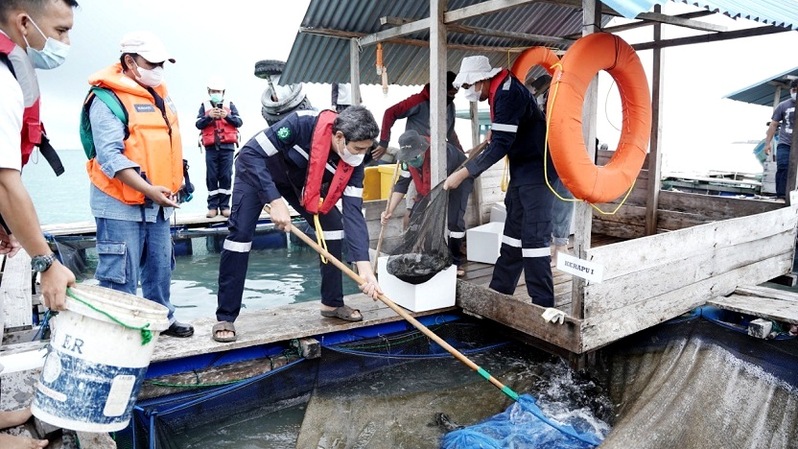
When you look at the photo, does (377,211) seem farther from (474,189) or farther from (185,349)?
(185,349)

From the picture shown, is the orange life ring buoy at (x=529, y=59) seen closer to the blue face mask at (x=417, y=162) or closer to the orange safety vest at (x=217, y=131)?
the blue face mask at (x=417, y=162)

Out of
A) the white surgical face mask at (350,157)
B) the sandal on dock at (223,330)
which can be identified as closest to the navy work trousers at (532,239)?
the white surgical face mask at (350,157)

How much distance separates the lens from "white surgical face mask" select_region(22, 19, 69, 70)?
2074mm

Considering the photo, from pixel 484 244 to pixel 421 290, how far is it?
5.07 feet

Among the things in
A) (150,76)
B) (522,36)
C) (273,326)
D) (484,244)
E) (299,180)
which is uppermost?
(522,36)

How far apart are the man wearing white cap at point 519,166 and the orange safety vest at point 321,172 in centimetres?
84

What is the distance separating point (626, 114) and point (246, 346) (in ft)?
9.98

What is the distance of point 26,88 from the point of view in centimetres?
204

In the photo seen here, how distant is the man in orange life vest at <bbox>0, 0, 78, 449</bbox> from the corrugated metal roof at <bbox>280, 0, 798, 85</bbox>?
3.76 metres

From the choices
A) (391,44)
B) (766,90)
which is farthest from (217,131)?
(766,90)

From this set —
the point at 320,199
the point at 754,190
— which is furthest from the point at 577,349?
the point at 754,190

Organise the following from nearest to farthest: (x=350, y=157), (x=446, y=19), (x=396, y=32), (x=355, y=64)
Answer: (x=350, y=157) → (x=446, y=19) → (x=396, y=32) → (x=355, y=64)

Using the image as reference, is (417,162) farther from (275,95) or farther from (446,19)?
(275,95)

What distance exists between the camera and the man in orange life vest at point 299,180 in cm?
355
